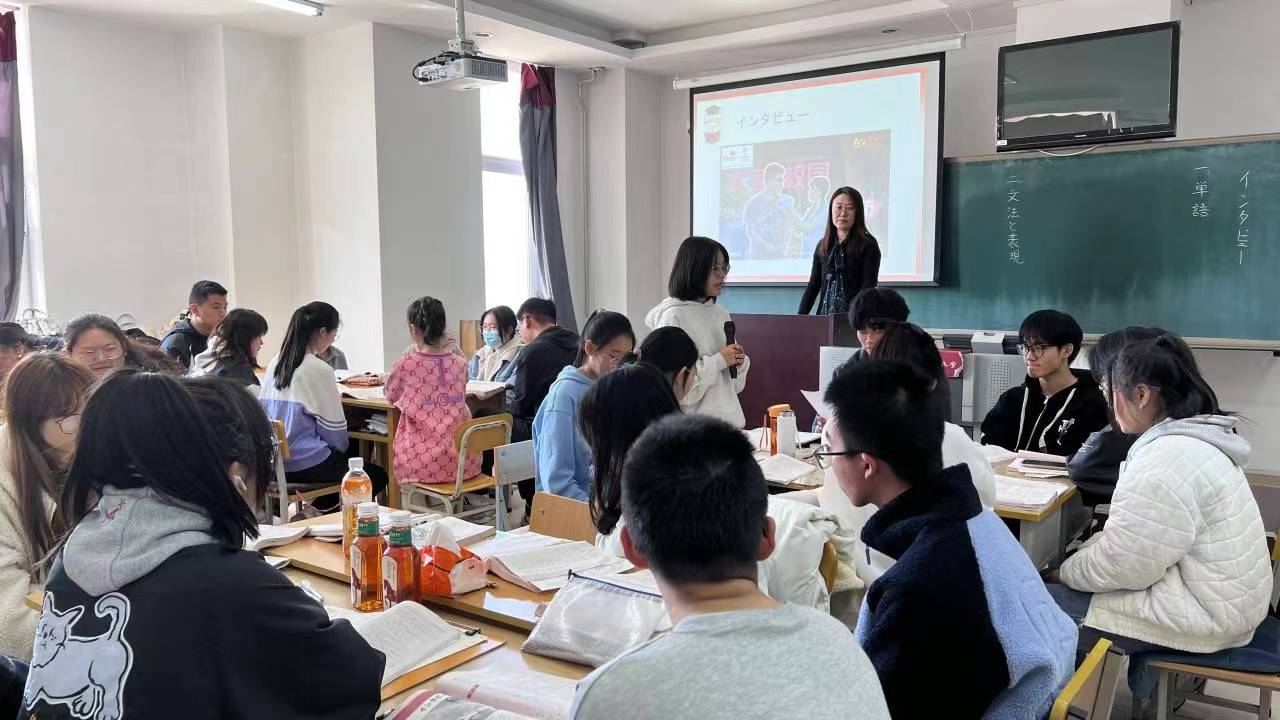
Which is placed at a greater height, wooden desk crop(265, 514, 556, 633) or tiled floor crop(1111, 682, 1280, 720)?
wooden desk crop(265, 514, 556, 633)

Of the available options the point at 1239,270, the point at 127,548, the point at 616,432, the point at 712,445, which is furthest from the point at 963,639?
the point at 1239,270

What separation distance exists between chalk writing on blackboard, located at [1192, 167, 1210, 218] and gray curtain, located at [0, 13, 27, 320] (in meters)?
7.08

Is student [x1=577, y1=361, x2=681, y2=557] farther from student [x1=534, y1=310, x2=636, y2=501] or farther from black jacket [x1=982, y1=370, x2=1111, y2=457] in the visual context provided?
black jacket [x1=982, y1=370, x2=1111, y2=457]

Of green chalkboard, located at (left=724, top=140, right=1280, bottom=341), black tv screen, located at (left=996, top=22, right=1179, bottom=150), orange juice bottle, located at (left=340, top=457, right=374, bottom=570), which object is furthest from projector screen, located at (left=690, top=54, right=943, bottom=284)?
orange juice bottle, located at (left=340, top=457, right=374, bottom=570)

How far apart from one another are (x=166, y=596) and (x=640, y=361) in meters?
1.69

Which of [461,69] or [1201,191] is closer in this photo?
[461,69]

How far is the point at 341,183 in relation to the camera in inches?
252

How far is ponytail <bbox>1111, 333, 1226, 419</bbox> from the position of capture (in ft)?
7.50

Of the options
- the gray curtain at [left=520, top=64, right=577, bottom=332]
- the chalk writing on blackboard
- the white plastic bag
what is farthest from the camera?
the gray curtain at [left=520, top=64, right=577, bottom=332]

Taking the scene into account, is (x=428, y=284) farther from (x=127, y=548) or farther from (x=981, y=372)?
(x=127, y=548)

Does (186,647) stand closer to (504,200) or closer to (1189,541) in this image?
(1189,541)

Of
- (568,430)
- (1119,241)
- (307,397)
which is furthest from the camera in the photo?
(1119,241)

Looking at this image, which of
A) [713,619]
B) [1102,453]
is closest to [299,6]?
[1102,453]

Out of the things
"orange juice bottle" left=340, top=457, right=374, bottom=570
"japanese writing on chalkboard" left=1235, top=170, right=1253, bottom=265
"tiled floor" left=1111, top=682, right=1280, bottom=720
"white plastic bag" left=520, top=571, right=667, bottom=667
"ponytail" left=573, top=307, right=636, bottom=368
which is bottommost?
"tiled floor" left=1111, top=682, right=1280, bottom=720
